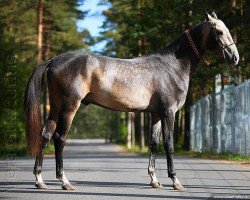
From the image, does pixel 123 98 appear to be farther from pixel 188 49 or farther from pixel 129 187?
pixel 188 49

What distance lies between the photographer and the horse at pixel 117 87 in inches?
366

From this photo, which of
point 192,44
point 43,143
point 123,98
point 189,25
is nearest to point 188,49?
point 192,44

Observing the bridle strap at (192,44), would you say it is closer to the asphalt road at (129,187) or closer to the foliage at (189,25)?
the asphalt road at (129,187)

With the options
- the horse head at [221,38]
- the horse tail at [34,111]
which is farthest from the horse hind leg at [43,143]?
the horse head at [221,38]

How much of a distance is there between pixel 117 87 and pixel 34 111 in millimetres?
1454

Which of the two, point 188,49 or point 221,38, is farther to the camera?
point 188,49

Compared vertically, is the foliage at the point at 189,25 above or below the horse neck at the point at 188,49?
above

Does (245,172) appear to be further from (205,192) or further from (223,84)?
(223,84)

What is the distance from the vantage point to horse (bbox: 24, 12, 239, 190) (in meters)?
9.29

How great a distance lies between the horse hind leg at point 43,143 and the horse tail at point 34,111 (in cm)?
12

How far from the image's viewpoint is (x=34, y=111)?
30.9ft

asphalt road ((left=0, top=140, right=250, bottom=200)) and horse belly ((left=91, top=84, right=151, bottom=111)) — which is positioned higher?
horse belly ((left=91, top=84, right=151, bottom=111))

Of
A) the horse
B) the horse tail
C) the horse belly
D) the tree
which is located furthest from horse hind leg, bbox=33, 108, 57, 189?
the tree

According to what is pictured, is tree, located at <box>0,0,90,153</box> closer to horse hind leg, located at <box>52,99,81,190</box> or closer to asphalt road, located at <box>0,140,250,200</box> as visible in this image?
asphalt road, located at <box>0,140,250,200</box>
